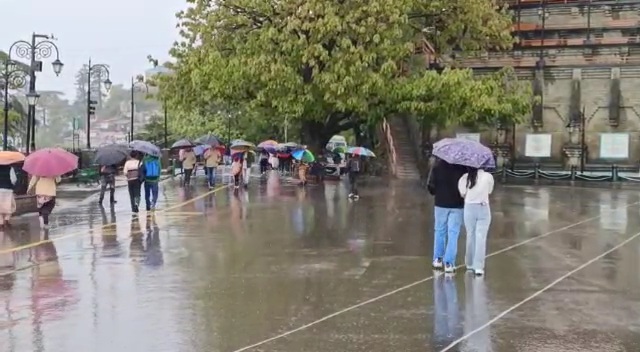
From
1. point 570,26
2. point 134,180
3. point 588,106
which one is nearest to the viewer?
point 134,180

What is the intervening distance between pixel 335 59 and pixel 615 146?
1540 centimetres

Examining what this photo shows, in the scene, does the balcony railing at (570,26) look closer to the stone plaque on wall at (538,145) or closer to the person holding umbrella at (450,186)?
the stone plaque on wall at (538,145)

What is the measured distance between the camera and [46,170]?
15234mm

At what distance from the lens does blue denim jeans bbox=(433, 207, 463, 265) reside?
10391 millimetres

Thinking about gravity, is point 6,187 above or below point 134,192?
above

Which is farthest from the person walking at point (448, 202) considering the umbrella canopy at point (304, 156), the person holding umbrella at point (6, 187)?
the umbrella canopy at point (304, 156)

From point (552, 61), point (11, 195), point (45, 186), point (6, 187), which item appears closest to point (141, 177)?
point (45, 186)

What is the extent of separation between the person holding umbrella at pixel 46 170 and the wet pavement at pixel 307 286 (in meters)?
0.56

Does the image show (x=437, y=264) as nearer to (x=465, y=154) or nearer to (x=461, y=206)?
(x=461, y=206)

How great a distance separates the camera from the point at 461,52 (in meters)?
33.6

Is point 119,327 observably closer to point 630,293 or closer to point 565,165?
point 630,293

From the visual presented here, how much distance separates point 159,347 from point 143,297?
6.94 feet

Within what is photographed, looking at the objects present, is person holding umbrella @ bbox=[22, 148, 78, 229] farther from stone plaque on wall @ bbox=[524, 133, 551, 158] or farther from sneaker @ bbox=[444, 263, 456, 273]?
stone plaque on wall @ bbox=[524, 133, 551, 158]

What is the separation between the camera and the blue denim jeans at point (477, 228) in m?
10.3
